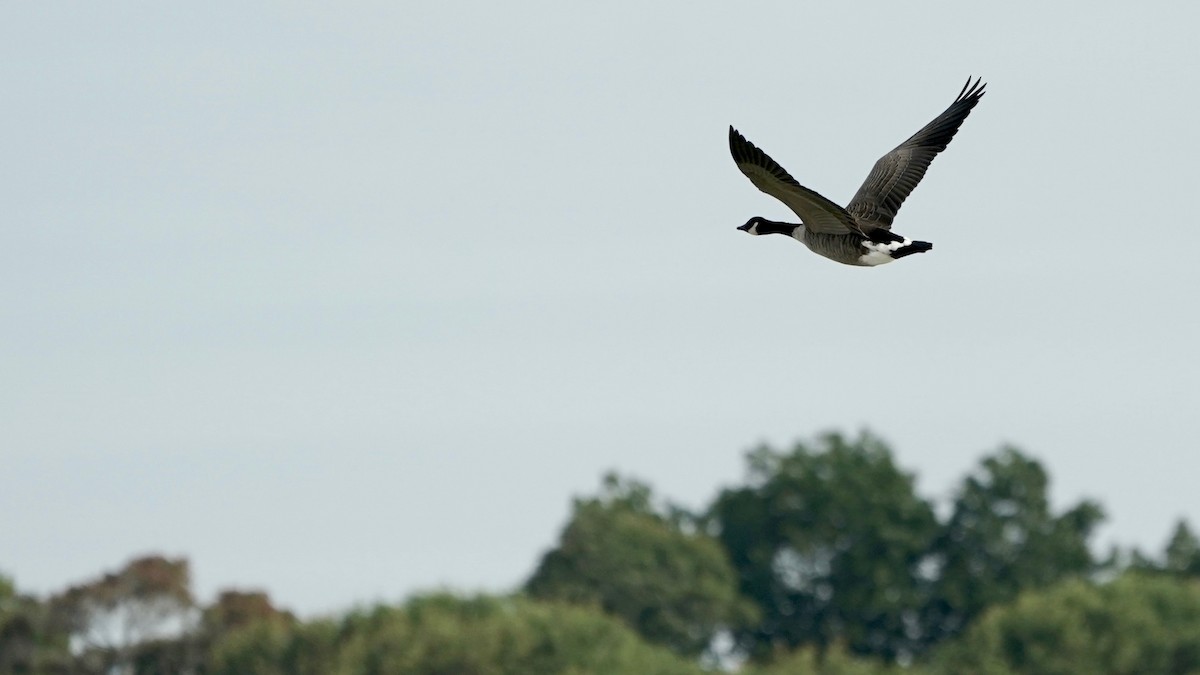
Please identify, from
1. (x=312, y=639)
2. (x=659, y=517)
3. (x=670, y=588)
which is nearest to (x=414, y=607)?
(x=312, y=639)

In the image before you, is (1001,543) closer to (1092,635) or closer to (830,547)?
(830,547)

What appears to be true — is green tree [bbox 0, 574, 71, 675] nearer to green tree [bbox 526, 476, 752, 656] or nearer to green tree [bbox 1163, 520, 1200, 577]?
green tree [bbox 526, 476, 752, 656]

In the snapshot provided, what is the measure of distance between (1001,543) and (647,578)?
62.7 feet

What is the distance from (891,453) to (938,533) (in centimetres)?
485

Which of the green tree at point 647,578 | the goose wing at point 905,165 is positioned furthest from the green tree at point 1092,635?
the goose wing at point 905,165

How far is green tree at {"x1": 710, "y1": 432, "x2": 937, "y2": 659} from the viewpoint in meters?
108

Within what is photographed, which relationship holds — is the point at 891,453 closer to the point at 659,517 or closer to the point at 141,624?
the point at 659,517

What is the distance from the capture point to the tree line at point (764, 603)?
76500 millimetres

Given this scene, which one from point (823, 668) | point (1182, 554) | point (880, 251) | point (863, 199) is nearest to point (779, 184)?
point (880, 251)

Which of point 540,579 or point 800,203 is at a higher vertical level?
point 540,579

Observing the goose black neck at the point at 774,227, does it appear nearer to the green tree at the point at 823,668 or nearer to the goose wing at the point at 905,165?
the goose wing at the point at 905,165

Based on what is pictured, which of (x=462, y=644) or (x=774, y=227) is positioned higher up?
(x=462, y=644)

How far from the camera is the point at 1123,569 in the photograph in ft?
357

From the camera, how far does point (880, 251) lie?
72.6ft
